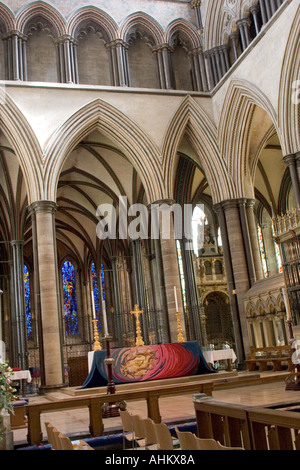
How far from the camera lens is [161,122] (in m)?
18.1

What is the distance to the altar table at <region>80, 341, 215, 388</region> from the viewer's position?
11.6 metres

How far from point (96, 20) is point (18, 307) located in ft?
36.9

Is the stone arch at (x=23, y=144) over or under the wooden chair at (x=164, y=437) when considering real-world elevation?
over

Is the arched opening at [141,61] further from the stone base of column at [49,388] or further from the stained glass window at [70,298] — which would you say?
the stained glass window at [70,298]

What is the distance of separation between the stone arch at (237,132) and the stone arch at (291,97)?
2.04 metres

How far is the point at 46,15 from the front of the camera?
18.1 metres

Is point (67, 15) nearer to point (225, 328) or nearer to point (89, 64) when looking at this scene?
point (89, 64)

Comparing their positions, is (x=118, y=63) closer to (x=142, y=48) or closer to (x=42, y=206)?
(x=142, y=48)

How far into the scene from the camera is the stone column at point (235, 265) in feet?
56.1

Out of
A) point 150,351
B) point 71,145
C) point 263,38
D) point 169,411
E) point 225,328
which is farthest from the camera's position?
point 225,328

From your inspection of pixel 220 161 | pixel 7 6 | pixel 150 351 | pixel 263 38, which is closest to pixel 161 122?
pixel 220 161

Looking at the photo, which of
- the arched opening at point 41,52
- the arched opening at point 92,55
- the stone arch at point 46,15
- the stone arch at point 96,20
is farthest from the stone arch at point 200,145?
the stone arch at point 46,15

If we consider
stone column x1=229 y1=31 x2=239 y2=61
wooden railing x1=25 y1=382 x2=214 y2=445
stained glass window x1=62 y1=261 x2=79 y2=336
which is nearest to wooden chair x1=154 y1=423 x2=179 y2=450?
wooden railing x1=25 y1=382 x2=214 y2=445

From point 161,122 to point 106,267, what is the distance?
1363 cm
